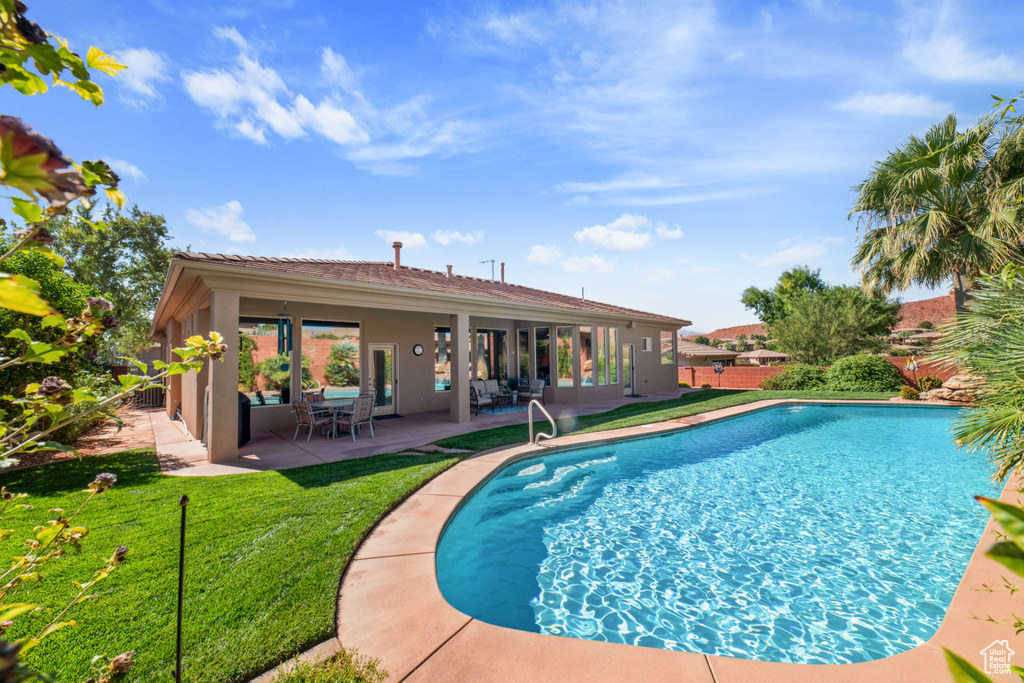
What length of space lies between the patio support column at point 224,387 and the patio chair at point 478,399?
714 centimetres

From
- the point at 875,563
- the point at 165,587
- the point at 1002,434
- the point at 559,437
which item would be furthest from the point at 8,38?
the point at 559,437

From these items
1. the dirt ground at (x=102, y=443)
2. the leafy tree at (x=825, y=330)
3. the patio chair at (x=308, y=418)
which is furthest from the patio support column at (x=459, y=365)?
the leafy tree at (x=825, y=330)

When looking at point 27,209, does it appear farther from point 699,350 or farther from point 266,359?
point 699,350

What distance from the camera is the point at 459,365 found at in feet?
39.2

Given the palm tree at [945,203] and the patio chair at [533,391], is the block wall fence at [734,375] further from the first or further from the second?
the patio chair at [533,391]

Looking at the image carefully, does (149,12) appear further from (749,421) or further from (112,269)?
(112,269)

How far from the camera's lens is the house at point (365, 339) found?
8320 millimetres

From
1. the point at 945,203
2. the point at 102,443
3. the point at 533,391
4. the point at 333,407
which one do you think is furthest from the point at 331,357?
the point at 945,203

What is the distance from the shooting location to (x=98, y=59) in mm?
1291

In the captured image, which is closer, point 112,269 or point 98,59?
point 98,59

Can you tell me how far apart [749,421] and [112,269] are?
34.2 metres

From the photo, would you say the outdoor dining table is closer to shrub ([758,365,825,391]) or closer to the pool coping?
the pool coping

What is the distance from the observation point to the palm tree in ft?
35.3

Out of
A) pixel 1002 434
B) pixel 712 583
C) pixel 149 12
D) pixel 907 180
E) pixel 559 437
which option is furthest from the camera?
pixel 907 180
